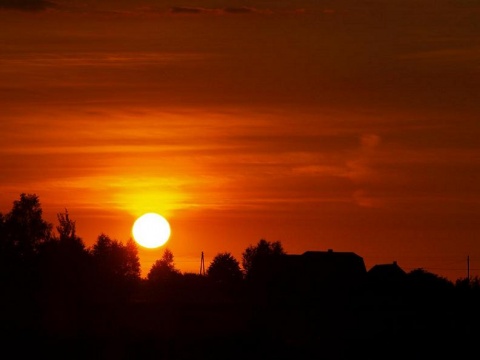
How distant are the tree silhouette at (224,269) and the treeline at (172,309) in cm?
2921

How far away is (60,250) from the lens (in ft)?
212

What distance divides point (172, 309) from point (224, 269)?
59588mm

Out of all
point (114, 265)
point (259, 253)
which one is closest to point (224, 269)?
point (259, 253)

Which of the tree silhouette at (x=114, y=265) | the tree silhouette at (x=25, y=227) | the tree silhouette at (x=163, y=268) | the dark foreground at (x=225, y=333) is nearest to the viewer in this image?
the dark foreground at (x=225, y=333)

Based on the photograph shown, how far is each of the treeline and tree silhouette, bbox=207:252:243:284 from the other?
29.2 m

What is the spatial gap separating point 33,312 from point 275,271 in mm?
42737

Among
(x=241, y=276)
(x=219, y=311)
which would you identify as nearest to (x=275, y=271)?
(x=241, y=276)

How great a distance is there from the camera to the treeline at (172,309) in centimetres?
5219

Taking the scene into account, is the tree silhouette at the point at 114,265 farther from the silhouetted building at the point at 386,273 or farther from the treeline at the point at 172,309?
the silhouetted building at the point at 386,273

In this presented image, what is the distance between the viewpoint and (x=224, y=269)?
122562mm

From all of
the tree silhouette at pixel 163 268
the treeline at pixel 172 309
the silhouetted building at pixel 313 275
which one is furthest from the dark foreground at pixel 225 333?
the tree silhouette at pixel 163 268

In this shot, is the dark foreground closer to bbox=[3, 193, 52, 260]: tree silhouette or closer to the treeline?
the treeline

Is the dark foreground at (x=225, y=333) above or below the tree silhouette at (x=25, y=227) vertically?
below

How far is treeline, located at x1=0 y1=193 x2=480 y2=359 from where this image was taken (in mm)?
52188
